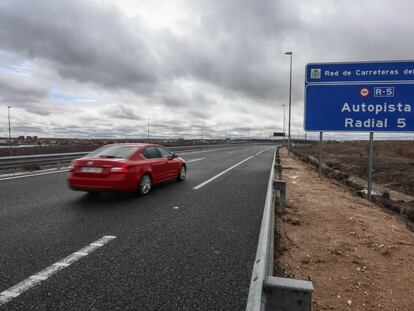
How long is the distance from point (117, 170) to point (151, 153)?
1.81 metres

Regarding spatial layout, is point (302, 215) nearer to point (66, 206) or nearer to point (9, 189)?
point (66, 206)

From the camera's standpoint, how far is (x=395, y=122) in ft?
29.3

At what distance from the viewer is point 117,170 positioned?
7754 millimetres

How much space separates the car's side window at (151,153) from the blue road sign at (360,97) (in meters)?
5.08

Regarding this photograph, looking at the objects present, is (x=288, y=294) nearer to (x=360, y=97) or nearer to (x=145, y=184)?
(x=145, y=184)

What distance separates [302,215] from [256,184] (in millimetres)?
4061

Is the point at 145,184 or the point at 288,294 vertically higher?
the point at 288,294

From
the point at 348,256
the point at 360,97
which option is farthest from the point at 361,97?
the point at 348,256

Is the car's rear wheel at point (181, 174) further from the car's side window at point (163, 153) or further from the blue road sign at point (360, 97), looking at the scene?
the blue road sign at point (360, 97)

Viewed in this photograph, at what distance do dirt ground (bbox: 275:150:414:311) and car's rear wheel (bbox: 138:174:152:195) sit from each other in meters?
3.90

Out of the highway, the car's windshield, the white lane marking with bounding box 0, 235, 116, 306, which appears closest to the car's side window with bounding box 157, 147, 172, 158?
the car's windshield

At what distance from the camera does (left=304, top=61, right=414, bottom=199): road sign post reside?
8.85 m

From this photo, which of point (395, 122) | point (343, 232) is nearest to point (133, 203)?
point (343, 232)

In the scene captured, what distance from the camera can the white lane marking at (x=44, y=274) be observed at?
310 centimetres
